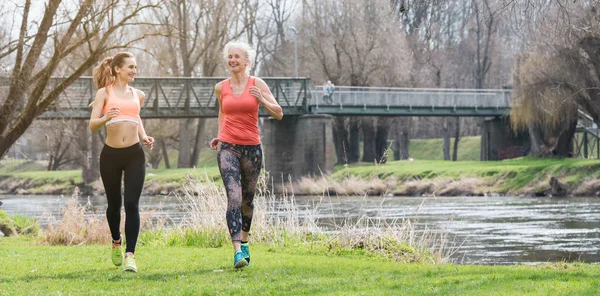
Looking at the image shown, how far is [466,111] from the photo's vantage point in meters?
65.9

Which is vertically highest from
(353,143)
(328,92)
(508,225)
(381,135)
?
(328,92)

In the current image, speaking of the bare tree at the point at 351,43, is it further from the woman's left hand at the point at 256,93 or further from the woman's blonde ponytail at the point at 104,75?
the woman's left hand at the point at 256,93

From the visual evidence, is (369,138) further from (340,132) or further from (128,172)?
(128,172)

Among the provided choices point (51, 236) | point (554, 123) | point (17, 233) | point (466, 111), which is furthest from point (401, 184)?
point (51, 236)

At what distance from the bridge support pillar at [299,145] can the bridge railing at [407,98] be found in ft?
4.32

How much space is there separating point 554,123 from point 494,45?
3217 centimetres

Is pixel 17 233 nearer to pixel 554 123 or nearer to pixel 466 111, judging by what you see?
pixel 554 123

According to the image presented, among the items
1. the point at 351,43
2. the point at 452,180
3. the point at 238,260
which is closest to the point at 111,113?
the point at 238,260

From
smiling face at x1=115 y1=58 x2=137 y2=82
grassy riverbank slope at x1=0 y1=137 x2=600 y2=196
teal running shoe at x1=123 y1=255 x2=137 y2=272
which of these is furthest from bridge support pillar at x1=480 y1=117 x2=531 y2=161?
teal running shoe at x1=123 y1=255 x2=137 y2=272

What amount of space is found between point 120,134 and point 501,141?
190 feet

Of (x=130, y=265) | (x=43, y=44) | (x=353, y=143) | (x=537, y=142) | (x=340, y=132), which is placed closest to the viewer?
(x=130, y=265)

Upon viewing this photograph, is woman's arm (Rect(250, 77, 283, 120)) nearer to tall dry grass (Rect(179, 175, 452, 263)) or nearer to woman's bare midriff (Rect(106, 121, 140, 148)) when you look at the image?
woman's bare midriff (Rect(106, 121, 140, 148))

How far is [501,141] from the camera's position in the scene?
65625mm

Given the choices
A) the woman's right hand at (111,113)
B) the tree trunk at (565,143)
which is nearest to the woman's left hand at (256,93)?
→ the woman's right hand at (111,113)
